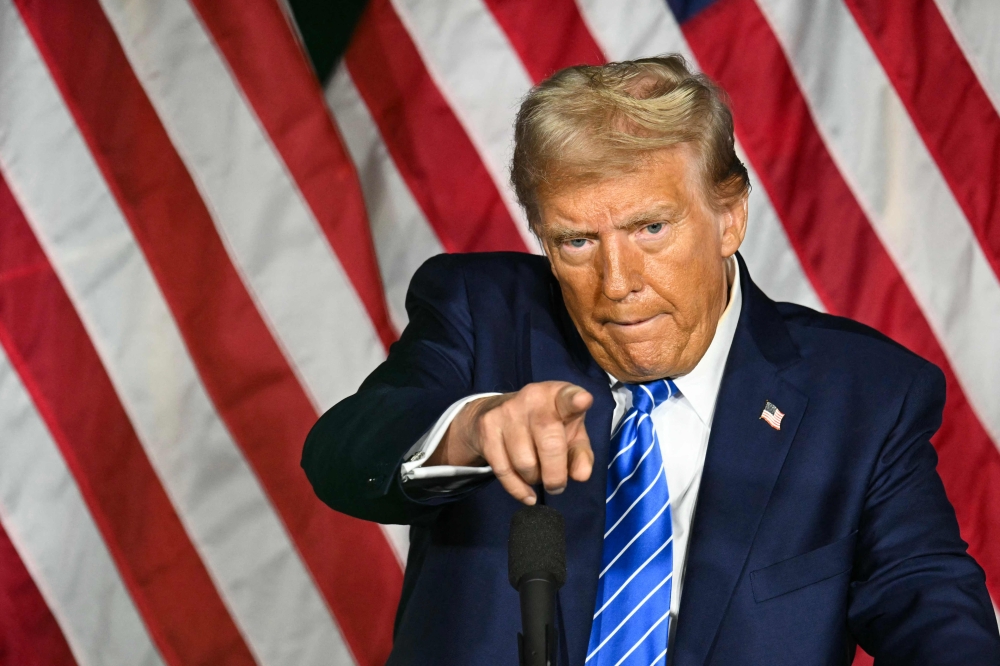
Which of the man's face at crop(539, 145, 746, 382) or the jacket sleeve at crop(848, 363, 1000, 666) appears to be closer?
the jacket sleeve at crop(848, 363, 1000, 666)

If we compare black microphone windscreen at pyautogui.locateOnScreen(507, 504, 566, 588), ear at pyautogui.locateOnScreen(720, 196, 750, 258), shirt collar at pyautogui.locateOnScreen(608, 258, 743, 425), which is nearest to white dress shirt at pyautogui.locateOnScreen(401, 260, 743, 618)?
shirt collar at pyautogui.locateOnScreen(608, 258, 743, 425)

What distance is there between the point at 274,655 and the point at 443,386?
50.7 inches

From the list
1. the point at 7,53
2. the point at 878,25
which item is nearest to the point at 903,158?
the point at 878,25

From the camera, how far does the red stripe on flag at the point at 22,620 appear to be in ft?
8.18

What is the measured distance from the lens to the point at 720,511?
153cm

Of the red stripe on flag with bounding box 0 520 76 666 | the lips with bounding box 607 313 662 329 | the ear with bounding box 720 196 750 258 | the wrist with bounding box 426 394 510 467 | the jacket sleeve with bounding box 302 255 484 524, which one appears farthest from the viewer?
the red stripe on flag with bounding box 0 520 76 666

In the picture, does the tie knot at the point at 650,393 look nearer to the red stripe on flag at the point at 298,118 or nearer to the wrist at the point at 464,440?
the wrist at the point at 464,440

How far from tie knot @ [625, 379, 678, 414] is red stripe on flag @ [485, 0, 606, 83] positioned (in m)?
1.26

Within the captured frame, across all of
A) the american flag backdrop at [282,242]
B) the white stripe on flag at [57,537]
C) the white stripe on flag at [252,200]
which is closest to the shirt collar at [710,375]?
the american flag backdrop at [282,242]

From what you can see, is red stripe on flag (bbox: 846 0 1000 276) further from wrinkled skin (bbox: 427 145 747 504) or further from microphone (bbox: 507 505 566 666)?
microphone (bbox: 507 505 566 666)

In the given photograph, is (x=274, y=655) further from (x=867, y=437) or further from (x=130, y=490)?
(x=867, y=437)

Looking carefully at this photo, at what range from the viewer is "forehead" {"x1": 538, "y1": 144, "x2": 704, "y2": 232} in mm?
1476

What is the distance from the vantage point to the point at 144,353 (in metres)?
2.57

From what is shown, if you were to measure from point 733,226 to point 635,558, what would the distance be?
54 cm
